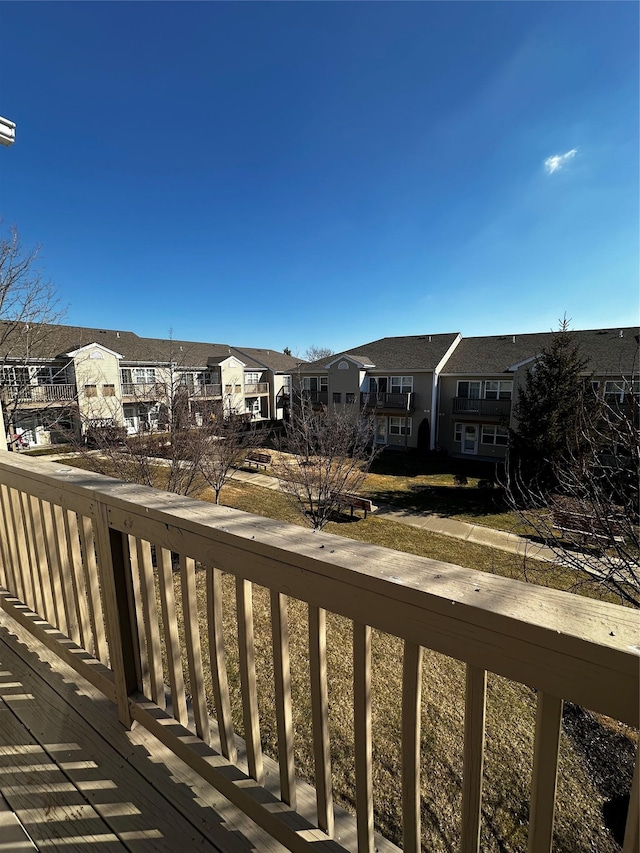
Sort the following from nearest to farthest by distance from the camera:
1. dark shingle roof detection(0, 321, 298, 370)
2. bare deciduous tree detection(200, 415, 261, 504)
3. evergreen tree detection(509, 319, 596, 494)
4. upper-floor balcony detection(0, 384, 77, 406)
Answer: bare deciduous tree detection(200, 415, 261, 504) < evergreen tree detection(509, 319, 596, 494) < dark shingle roof detection(0, 321, 298, 370) < upper-floor balcony detection(0, 384, 77, 406)

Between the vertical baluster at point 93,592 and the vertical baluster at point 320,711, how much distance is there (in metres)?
1.22

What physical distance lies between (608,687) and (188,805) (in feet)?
5.65

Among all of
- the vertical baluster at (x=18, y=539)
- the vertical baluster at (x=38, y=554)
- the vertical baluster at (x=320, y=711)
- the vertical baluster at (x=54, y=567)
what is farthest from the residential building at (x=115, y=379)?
the vertical baluster at (x=320, y=711)

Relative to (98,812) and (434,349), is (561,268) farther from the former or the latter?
(434,349)

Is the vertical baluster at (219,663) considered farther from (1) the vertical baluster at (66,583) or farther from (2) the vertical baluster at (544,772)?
(1) the vertical baluster at (66,583)

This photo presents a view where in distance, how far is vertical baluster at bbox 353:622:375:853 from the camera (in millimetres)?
990

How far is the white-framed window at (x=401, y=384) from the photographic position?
22484 mm

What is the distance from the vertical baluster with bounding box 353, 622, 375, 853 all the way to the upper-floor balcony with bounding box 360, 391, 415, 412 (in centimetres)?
2102

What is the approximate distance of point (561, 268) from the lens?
5629 millimetres

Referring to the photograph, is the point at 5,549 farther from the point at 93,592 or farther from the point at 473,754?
the point at 473,754

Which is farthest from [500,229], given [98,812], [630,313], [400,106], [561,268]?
[98,812]

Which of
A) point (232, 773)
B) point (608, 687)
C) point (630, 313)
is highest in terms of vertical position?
point (630, 313)

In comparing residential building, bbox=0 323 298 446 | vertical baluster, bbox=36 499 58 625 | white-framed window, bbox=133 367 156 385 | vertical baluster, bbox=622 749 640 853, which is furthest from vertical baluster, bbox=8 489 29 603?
white-framed window, bbox=133 367 156 385

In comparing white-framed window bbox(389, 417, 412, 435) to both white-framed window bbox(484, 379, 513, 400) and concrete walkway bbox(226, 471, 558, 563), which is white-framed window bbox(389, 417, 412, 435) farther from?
concrete walkway bbox(226, 471, 558, 563)
